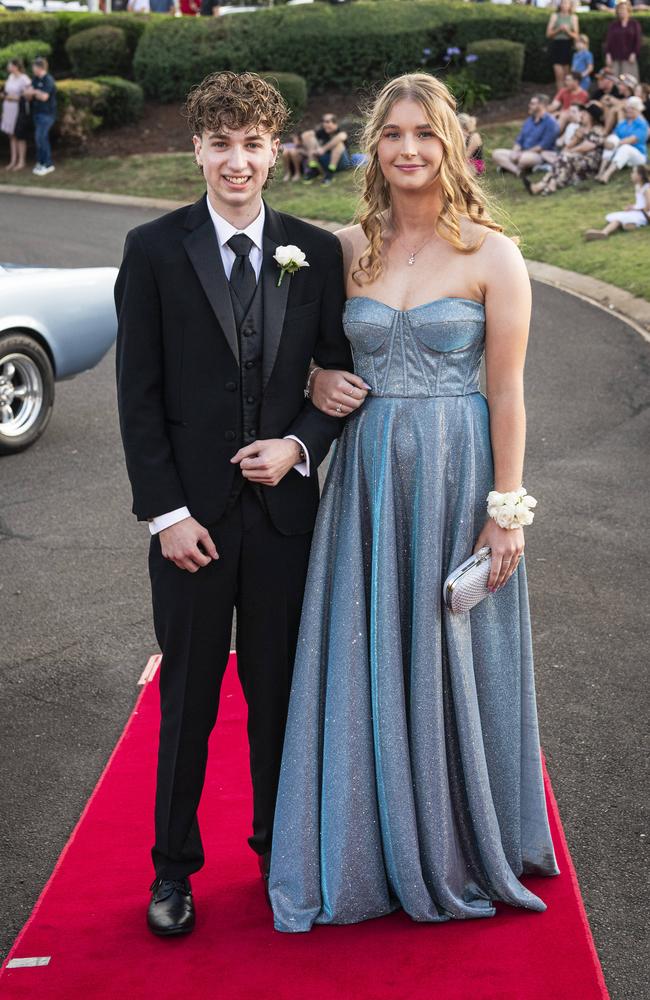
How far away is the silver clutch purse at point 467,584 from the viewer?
337cm

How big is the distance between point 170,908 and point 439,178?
6.99ft

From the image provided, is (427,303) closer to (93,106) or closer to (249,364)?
(249,364)

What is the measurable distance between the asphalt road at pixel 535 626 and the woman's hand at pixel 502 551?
3.33ft

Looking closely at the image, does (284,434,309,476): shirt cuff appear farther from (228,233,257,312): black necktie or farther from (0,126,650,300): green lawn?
(0,126,650,300): green lawn

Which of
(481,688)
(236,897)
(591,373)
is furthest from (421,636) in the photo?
(591,373)

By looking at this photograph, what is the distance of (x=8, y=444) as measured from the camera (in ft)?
26.3

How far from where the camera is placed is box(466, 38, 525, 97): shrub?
79.4 ft

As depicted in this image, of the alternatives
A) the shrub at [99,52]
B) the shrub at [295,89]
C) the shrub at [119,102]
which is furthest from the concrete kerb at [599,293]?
the shrub at [99,52]

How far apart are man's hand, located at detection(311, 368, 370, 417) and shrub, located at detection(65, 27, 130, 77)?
2499 cm

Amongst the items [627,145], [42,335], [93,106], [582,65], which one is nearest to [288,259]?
[42,335]

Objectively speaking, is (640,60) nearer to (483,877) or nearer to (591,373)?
(591,373)

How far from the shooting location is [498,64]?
2423 centimetres

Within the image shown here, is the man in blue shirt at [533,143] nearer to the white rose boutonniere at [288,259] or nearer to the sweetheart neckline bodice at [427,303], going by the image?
the sweetheart neckline bodice at [427,303]

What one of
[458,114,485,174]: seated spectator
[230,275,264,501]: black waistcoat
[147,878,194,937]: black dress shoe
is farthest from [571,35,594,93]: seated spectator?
[147,878,194,937]: black dress shoe
